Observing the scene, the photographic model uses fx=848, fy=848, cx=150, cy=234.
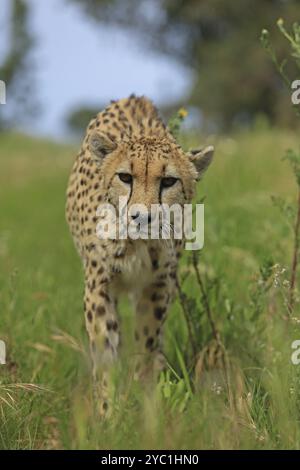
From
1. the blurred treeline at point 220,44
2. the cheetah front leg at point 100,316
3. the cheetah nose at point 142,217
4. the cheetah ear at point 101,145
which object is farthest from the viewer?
the blurred treeline at point 220,44

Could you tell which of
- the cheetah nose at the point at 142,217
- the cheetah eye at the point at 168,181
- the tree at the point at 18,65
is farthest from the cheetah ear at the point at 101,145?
the tree at the point at 18,65

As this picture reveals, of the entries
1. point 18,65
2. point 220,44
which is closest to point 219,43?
point 220,44

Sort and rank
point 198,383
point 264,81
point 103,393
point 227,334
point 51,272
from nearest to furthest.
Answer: point 103,393, point 198,383, point 227,334, point 51,272, point 264,81

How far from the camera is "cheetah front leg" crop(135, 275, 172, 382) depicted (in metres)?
4.00

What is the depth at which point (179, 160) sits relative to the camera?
137 inches

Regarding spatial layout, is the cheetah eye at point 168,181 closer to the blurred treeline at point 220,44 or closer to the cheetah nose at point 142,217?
the cheetah nose at point 142,217

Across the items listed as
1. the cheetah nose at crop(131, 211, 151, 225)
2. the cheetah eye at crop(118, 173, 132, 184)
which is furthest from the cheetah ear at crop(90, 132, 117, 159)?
the cheetah nose at crop(131, 211, 151, 225)

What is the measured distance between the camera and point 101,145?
3600 mm

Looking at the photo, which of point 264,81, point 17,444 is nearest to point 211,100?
point 264,81

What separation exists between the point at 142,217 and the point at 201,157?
0.50 meters

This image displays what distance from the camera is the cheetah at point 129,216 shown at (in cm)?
335
